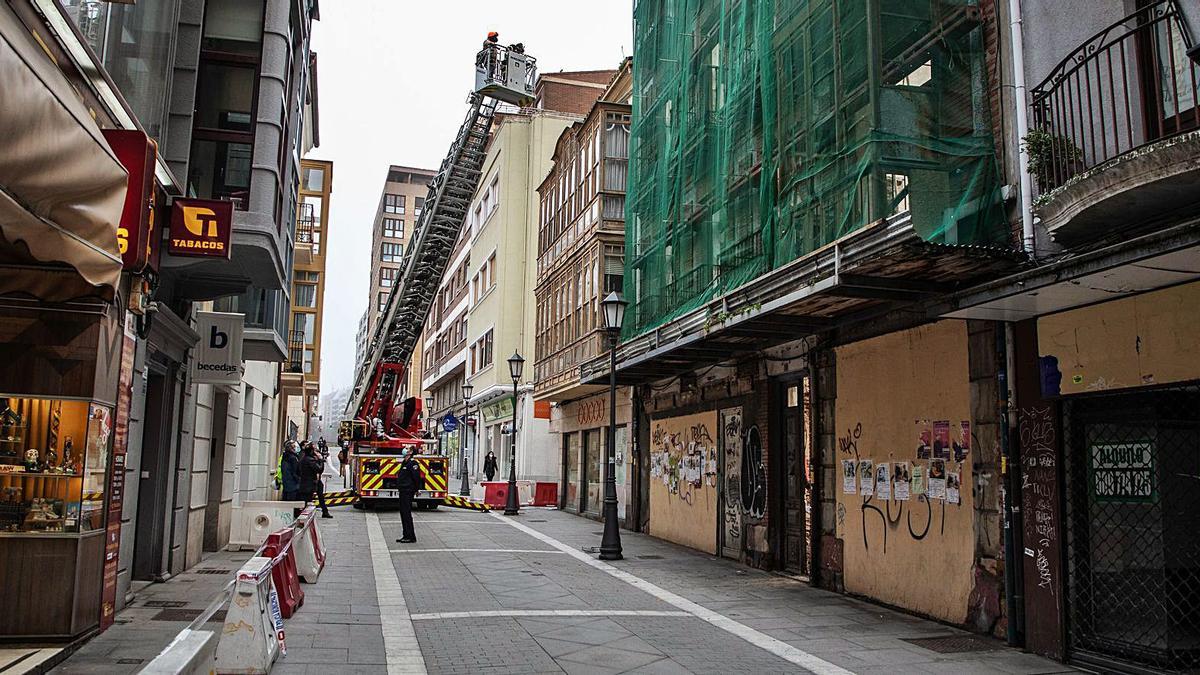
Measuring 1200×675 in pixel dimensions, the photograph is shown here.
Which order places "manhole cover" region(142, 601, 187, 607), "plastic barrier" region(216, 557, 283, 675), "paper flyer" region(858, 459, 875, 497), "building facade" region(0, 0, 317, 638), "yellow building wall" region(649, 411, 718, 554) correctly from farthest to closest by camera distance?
1. "yellow building wall" region(649, 411, 718, 554)
2. "paper flyer" region(858, 459, 875, 497)
3. "manhole cover" region(142, 601, 187, 607)
4. "plastic barrier" region(216, 557, 283, 675)
5. "building facade" region(0, 0, 317, 638)

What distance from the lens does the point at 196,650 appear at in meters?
3.67

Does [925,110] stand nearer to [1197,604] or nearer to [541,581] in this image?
[1197,604]

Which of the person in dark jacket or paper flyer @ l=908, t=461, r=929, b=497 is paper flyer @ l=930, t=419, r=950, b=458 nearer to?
paper flyer @ l=908, t=461, r=929, b=497

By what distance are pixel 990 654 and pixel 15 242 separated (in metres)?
8.35

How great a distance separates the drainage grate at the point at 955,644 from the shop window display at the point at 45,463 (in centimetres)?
785

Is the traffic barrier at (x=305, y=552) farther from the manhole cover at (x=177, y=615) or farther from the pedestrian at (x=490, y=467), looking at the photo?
the pedestrian at (x=490, y=467)

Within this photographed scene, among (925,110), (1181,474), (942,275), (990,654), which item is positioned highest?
(925,110)

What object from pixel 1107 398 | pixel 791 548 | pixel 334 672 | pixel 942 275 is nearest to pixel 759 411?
pixel 791 548

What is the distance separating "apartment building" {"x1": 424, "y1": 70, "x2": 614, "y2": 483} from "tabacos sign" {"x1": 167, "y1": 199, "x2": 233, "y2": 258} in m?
24.8

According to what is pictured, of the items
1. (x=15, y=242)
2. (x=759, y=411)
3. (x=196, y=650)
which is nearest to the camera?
(x=196, y=650)

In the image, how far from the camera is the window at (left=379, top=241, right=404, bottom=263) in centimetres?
10861

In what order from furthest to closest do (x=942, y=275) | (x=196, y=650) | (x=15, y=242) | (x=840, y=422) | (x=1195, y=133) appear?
(x=840, y=422) < (x=942, y=275) < (x=1195, y=133) < (x=15, y=242) < (x=196, y=650)

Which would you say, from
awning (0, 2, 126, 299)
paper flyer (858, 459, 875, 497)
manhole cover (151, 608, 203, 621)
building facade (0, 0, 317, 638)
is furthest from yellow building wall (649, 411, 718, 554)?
awning (0, 2, 126, 299)

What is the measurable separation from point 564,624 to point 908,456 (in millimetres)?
4428
